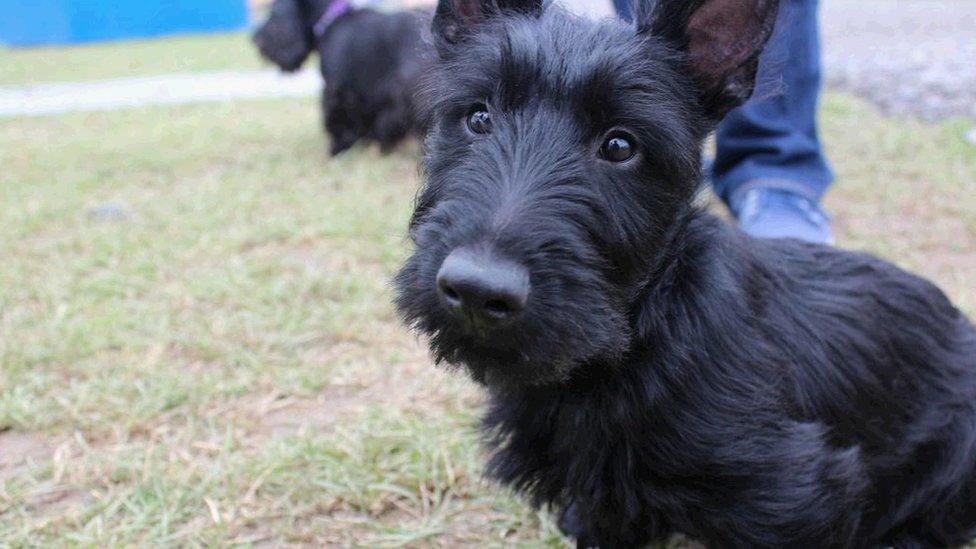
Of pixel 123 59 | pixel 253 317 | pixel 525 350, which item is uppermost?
pixel 525 350

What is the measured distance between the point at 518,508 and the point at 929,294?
1443 millimetres

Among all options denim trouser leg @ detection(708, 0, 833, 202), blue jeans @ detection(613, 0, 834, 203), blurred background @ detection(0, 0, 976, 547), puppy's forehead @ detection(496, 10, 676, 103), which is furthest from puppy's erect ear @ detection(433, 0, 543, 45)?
denim trouser leg @ detection(708, 0, 833, 202)

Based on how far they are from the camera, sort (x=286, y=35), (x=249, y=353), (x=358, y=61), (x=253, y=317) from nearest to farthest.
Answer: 1. (x=249, y=353)
2. (x=253, y=317)
3. (x=358, y=61)
4. (x=286, y=35)

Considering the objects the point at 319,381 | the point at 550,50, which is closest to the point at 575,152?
the point at 550,50

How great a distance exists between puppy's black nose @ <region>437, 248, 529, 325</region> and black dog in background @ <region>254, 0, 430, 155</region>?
570 centimetres

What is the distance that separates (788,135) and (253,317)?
2.87 metres

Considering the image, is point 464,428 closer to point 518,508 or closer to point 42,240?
point 518,508

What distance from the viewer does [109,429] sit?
9.53 ft

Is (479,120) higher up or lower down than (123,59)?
higher up

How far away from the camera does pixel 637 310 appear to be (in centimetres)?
204

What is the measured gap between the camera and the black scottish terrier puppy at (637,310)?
1.81 meters

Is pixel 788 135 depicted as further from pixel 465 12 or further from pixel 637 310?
pixel 637 310

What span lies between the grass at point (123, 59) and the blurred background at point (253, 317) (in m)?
5.77

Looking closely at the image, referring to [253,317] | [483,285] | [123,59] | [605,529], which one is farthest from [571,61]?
[123,59]
